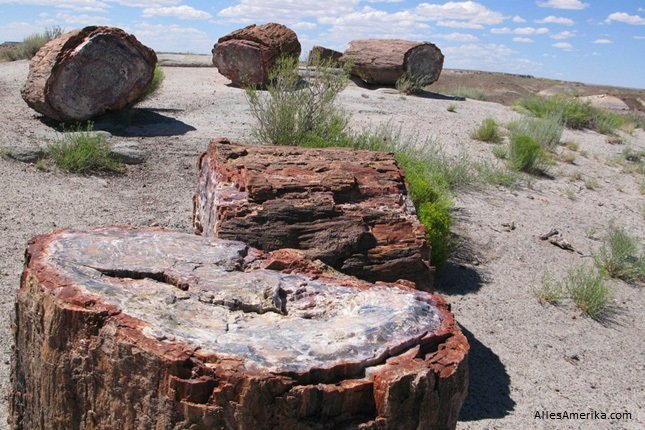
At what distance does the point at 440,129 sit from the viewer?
13250mm

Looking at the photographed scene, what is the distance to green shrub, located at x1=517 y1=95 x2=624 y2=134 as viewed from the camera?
16.1m

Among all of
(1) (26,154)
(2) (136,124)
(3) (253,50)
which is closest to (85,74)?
(2) (136,124)

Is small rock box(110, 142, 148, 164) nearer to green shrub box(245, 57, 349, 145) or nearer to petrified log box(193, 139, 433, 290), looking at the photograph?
green shrub box(245, 57, 349, 145)

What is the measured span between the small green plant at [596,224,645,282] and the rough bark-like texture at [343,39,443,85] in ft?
34.3

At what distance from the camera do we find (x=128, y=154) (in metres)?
8.80

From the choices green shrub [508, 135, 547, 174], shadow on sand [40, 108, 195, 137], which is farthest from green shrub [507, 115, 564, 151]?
shadow on sand [40, 108, 195, 137]

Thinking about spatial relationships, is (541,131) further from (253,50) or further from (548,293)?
(548,293)

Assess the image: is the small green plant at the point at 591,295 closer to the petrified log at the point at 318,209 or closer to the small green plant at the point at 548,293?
the small green plant at the point at 548,293

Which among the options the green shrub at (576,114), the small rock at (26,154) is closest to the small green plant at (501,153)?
the green shrub at (576,114)

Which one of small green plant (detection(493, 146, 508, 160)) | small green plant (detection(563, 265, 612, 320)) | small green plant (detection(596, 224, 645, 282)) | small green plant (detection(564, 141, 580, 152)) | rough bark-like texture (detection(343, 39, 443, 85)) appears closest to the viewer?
small green plant (detection(563, 265, 612, 320))

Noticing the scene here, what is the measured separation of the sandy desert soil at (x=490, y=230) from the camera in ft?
16.2

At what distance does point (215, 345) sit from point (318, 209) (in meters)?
2.35

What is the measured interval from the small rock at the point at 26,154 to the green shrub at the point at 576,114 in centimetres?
1104

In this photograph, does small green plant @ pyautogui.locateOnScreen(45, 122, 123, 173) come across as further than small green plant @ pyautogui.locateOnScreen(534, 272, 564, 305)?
Yes
